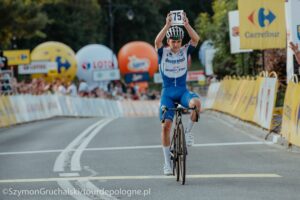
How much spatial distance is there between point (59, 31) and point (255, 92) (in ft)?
234

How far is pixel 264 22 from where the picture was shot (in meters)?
24.2

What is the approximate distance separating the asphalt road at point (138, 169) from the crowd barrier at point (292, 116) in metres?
0.36

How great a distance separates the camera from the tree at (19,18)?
45.3 meters

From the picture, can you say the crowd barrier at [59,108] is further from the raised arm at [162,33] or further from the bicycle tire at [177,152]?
the bicycle tire at [177,152]

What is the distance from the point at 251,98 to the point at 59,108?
17892 mm

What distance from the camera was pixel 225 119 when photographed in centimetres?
2769

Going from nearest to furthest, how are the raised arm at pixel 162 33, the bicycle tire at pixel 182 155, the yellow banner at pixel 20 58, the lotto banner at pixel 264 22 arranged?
the bicycle tire at pixel 182 155 < the raised arm at pixel 162 33 < the lotto banner at pixel 264 22 < the yellow banner at pixel 20 58

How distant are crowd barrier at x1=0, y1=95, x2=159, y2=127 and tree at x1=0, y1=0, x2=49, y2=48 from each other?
5.76 m

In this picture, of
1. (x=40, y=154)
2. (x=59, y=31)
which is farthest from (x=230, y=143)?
(x=59, y=31)

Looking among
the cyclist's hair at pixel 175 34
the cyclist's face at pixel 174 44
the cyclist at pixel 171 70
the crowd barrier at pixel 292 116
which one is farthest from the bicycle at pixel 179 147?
the crowd barrier at pixel 292 116

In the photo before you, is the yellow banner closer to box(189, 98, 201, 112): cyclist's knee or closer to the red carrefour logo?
the red carrefour logo

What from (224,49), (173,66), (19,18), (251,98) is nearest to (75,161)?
(173,66)

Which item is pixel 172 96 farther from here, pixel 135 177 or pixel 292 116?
pixel 292 116

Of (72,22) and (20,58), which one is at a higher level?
(72,22)
